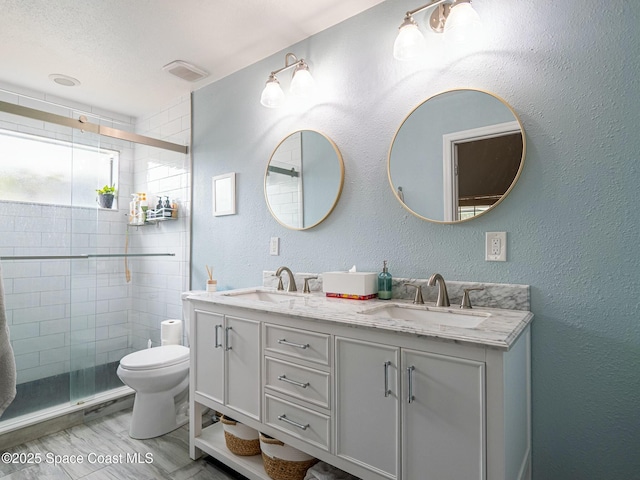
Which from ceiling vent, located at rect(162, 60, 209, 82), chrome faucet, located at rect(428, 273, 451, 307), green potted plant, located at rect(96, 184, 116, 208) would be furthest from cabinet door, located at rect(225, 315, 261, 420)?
ceiling vent, located at rect(162, 60, 209, 82)

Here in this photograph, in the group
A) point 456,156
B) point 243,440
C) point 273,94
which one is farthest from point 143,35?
point 243,440

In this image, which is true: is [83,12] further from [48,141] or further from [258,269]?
[258,269]

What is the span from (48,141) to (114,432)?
1997mm

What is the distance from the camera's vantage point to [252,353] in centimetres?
167

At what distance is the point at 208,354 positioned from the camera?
1882 millimetres

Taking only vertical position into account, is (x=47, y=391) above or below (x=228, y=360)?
below

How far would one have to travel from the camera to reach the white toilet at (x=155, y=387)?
7.04 feet

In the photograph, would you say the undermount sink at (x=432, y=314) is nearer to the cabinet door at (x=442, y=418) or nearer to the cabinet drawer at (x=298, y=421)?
the cabinet door at (x=442, y=418)

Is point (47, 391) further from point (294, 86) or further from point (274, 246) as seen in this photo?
point (294, 86)

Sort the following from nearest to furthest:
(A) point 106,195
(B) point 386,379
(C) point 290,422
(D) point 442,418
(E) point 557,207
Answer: (D) point 442,418, (B) point 386,379, (E) point 557,207, (C) point 290,422, (A) point 106,195

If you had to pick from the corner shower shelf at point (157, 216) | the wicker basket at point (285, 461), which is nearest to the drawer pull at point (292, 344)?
the wicker basket at point (285, 461)

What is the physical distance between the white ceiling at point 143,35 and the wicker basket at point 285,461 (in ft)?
7.28

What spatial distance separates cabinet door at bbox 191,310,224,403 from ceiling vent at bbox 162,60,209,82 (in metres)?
1.76

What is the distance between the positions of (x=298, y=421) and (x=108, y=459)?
1258 mm
